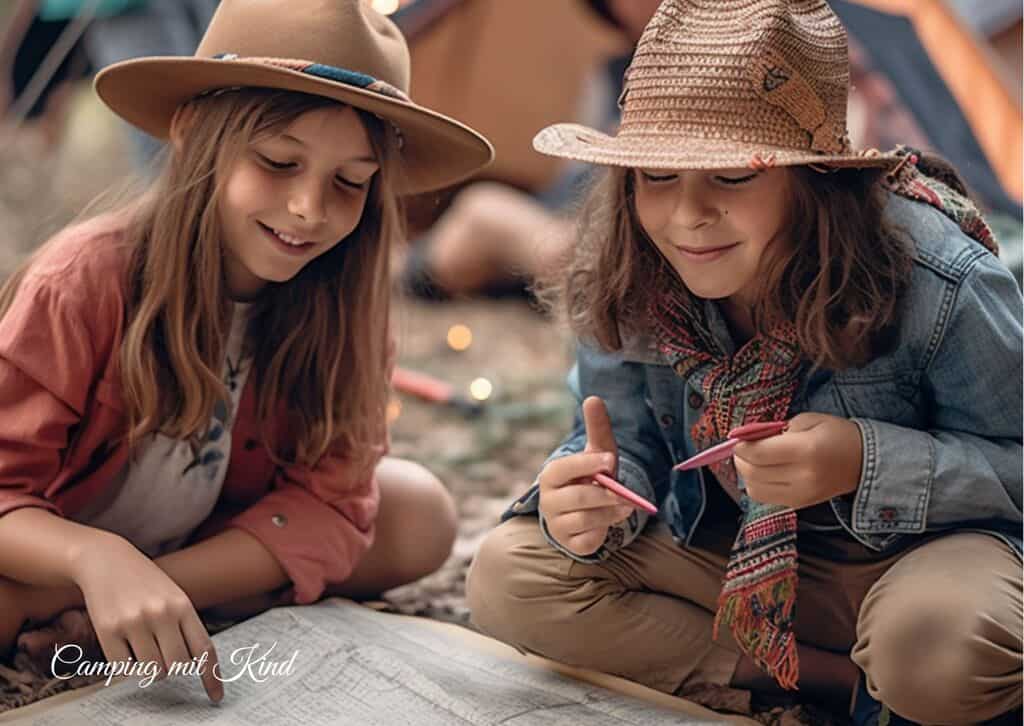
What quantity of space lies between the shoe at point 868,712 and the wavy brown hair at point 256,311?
0.54m

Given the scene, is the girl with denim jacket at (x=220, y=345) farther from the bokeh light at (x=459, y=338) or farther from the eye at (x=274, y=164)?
the bokeh light at (x=459, y=338)

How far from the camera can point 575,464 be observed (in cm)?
108

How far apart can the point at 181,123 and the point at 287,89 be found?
0.44 feet

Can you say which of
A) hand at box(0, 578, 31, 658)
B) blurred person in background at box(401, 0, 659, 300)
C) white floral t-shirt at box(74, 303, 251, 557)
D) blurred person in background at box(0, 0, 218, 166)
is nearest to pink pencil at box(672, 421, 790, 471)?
white floral t-shirt at box(74, 303, 251, 557)

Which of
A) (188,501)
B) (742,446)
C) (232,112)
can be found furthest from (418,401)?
(742,446)

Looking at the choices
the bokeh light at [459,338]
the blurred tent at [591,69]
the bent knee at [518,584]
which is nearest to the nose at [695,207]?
the bent knee at [518,584]

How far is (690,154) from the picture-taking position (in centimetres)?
98

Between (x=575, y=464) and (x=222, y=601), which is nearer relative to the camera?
(x=575, y=464)

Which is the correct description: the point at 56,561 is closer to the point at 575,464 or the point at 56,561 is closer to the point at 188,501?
the point at 188,501

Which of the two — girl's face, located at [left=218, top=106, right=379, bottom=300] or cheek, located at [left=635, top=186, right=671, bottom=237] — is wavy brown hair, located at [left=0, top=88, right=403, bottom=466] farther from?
cheek, located at [left=635, top=186, right=671, bottom=237]

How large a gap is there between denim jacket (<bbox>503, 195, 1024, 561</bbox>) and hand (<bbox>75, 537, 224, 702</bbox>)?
51cm

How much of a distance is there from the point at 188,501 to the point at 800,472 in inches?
23.9

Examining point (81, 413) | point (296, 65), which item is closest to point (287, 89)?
point (296, 65)

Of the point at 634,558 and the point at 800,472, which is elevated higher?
the point at 800,472
